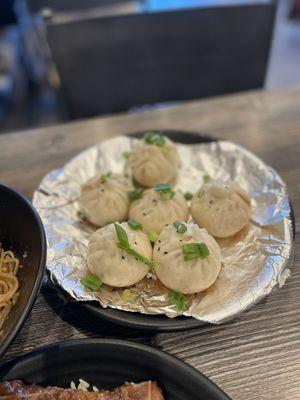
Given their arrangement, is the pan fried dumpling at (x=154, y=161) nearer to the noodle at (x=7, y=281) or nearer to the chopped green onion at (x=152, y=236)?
the chopped green onion at (x=152, y=236)

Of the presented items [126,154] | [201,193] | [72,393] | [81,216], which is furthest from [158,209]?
[72,393]

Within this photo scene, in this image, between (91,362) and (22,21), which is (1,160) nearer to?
(91,362)

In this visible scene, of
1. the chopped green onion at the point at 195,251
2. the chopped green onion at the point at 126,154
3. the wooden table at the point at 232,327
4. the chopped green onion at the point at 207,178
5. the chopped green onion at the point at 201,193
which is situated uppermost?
the chopped green onion at the point at 195,251

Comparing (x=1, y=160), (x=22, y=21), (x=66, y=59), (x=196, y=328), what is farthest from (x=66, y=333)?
(x=22, y=21)

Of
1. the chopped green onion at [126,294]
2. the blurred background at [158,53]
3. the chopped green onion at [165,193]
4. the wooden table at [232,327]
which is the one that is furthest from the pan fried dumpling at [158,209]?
the blurred background at [158,53]

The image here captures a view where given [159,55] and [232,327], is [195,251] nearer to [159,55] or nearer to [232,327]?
[232,327]
